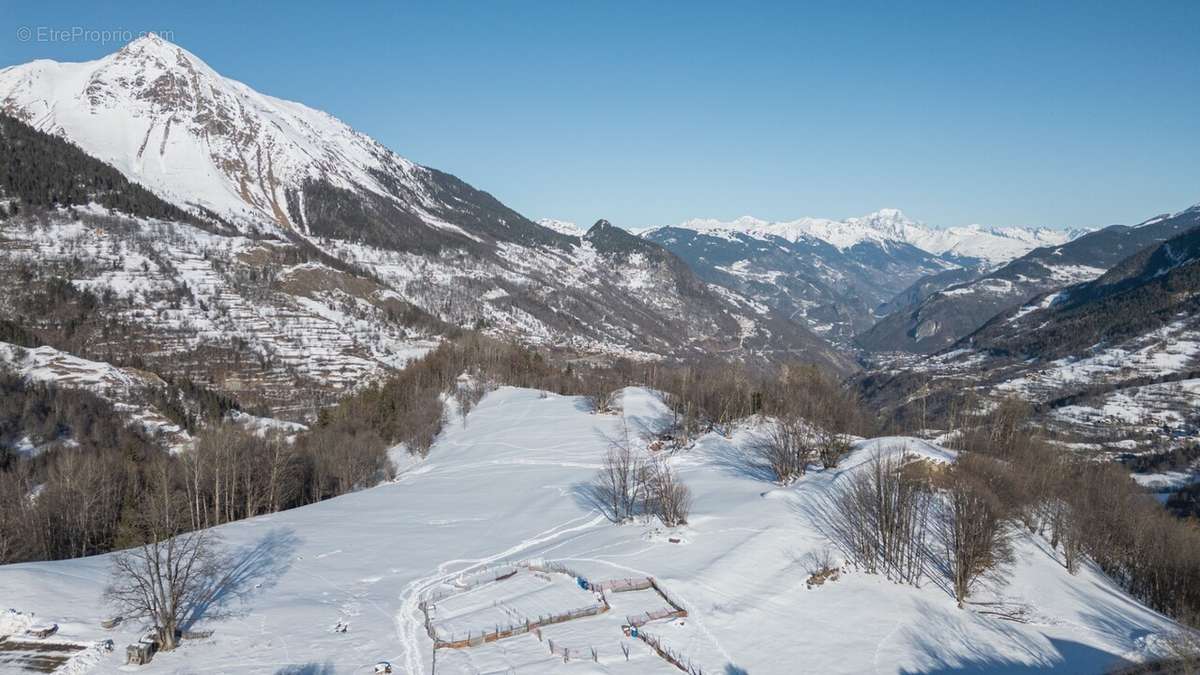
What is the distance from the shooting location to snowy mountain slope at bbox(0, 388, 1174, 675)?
33.1m

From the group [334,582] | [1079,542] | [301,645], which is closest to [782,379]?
[1079,542]

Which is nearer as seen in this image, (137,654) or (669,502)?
(137,654)

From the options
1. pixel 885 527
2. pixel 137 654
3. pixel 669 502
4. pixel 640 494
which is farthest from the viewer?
pixel 640 494

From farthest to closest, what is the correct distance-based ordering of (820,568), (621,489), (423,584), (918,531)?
(621,489) → (918,531) → (820,568) → (423,584)

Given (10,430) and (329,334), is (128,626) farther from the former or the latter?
(329,334)

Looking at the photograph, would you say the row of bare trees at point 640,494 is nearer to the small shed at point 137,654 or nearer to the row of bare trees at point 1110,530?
the row of bare trees at point 1110,530

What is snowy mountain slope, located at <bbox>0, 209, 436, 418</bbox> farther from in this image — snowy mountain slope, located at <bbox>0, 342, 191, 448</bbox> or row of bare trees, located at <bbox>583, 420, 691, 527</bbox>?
row of bare trees, located at <bbox>583, 420, 691, 527</bbox>

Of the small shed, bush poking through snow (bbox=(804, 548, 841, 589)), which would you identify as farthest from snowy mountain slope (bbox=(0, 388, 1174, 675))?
bush poking through snow (bbox=(804, 548, 841, 589))

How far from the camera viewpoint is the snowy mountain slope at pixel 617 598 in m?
33.1

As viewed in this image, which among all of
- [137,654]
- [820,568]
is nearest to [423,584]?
[137,654]

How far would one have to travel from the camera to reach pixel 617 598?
3978 centimetres

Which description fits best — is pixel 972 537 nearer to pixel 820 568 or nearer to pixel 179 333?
pixel 820 568

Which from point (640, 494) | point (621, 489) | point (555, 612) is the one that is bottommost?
point (555, 612)

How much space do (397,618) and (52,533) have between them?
153ft
